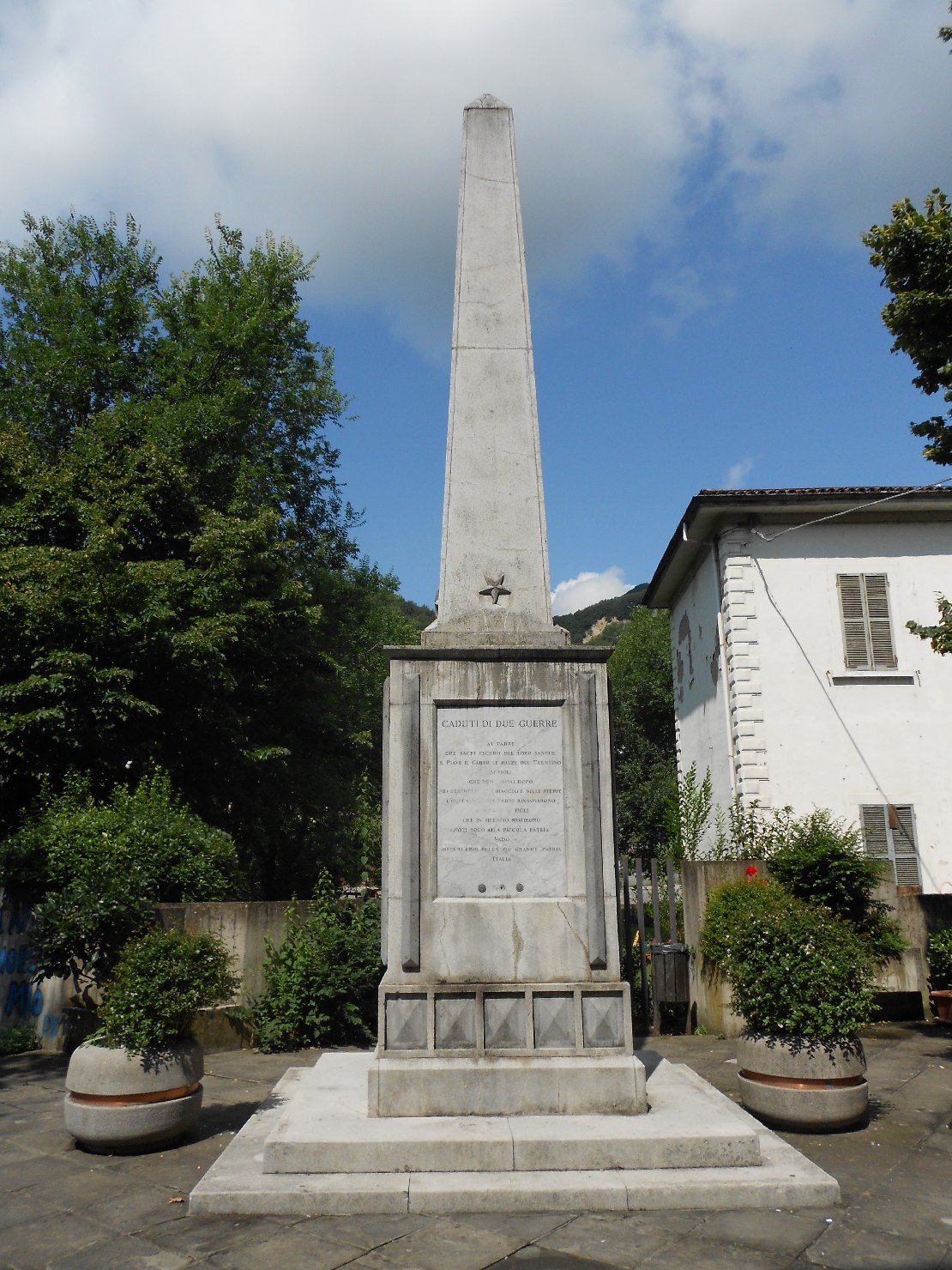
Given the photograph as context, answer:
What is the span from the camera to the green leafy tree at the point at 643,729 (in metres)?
38.0

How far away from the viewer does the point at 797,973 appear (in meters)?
6.23

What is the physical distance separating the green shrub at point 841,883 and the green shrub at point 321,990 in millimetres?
5269

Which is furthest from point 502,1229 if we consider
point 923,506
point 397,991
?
point 923,506

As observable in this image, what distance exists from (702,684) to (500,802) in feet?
46.2

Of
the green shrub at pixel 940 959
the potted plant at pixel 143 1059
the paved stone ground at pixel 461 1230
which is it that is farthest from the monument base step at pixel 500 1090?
the green shrub at pixel 940 959

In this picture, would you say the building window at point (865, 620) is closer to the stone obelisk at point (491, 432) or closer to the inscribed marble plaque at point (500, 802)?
the stone obelisk at point (491, 432)

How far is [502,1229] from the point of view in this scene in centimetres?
448

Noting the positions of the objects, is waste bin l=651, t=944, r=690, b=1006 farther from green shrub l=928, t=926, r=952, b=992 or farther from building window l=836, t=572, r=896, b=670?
building window l=836, t=572, r=896, b=670

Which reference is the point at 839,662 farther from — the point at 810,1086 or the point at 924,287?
the point at 810,1086

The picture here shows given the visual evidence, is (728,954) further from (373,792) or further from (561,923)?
(373,792)

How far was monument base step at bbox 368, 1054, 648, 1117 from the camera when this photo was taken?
5.59 m

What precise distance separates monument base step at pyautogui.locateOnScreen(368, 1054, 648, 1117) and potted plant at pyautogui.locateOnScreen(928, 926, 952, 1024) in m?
7.02

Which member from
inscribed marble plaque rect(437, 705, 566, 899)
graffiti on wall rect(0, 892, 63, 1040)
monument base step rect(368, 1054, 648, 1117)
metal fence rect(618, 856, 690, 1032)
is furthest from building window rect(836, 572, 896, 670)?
graffiti on wall rect(0, 892, 63, 1040)

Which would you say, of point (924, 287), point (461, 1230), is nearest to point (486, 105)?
point (924, 287)
